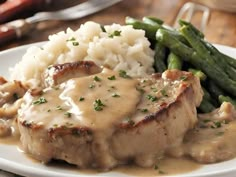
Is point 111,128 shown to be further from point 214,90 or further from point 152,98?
point 214,90

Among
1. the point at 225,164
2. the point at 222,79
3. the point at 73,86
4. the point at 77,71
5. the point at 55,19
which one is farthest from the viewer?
the point at 55,19

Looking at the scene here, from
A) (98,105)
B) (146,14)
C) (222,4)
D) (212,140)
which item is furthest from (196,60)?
(146,14)

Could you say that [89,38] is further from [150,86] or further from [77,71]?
[150,86]

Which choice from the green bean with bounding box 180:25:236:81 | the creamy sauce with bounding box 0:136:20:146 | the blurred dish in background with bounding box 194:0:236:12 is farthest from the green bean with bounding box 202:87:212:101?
the blurred dish in background with bounding box 194:0:236:12

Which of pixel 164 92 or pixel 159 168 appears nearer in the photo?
pixel 159 168

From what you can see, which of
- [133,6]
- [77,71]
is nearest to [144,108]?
[77,71]

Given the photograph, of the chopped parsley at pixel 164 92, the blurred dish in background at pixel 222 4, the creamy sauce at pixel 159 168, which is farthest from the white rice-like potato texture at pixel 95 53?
the blurred dish in background at pixel 222 4

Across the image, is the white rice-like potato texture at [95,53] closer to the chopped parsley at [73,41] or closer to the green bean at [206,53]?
the chopped parsley at [73,41]
